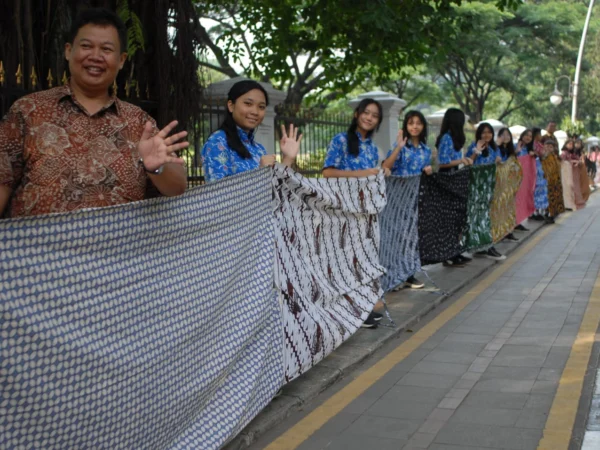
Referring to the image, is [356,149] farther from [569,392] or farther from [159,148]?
[159,148]

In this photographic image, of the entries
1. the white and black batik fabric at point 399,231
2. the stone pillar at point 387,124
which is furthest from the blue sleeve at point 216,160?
the stone pillar at point 387,124

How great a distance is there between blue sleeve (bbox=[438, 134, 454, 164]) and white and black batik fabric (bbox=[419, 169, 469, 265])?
48 cm

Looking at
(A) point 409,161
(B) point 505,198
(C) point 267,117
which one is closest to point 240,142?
(A) point 409,161

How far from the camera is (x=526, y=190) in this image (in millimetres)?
15039

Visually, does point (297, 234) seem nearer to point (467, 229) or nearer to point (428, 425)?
point (428, 425)

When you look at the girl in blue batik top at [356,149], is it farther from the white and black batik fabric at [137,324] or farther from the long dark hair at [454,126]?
the long dark hair at [454,126]

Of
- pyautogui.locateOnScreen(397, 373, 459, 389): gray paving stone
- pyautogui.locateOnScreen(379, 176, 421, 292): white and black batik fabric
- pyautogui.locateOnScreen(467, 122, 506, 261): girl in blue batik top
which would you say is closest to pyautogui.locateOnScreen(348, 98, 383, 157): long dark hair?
pyautogui.locateOnScreen(379, 176, 421, 292): white and black batik fabric

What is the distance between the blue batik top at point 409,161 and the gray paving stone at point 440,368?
3.07 metres

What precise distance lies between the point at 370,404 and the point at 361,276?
5.95 ft

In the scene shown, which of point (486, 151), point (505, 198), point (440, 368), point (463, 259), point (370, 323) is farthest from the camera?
point (505, 198)

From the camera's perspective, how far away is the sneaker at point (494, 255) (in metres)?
11.5

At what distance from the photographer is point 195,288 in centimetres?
391

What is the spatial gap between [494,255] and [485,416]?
22.8 feet

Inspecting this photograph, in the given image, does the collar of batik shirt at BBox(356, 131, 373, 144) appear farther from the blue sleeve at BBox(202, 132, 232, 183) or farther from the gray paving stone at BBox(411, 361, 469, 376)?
the blue sleeve at BBox(202, 132, 232, 183)
